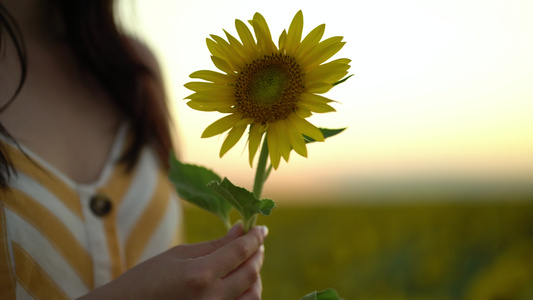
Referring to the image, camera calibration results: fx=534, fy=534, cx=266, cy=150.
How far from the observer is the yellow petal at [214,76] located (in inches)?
26.1

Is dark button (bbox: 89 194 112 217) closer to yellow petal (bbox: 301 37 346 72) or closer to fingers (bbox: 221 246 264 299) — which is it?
fingers (bbox: 221 246 264 299)

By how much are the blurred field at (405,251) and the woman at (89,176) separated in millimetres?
1081

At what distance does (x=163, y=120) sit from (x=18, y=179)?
58 centimetres

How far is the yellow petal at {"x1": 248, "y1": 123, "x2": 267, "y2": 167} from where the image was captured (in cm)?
65

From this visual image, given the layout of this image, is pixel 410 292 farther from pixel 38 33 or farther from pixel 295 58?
pixel 295 58

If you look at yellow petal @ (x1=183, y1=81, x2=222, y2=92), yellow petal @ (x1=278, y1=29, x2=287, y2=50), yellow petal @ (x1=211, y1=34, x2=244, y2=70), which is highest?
yellow petal @ (x1=278, y1=29, x2=287, y2=50)

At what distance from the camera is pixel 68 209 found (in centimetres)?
120

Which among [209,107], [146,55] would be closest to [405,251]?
[146,55]

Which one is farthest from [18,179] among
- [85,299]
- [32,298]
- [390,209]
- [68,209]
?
[390,209]

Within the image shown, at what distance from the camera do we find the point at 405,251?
8.23ft

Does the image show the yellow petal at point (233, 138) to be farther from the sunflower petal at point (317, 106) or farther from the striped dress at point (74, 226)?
the striped dress at point (74, 226)

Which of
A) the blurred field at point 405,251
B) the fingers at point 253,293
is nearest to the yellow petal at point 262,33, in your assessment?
the fingers at point 253,293

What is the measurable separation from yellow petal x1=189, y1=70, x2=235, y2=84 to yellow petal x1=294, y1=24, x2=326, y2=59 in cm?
9

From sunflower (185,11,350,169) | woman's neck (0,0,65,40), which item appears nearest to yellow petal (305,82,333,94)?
sunflower (185,11,350,169)
